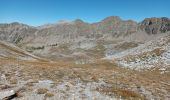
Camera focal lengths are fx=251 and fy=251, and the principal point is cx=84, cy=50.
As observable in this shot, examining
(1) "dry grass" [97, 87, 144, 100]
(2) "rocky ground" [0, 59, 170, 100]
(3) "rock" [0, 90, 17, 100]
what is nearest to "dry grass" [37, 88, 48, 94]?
(2) "rocky ground" [0, 59, 170, 100]

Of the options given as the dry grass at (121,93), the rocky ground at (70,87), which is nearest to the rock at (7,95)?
the rocky ground at (70,87)

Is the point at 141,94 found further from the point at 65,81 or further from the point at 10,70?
the point at 10,70

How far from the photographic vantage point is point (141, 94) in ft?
78.5

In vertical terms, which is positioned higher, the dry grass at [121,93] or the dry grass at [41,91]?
the dry grass at [41,91]

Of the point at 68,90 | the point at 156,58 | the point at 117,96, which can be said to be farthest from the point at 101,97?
the point at 156,58

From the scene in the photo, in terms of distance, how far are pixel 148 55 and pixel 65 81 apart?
46.0 m

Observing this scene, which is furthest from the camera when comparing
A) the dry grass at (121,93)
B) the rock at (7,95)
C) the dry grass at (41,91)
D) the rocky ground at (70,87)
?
the dry grass at (121,93)

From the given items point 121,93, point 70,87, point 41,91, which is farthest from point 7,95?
point 121,93

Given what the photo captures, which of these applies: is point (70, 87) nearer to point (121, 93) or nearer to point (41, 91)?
point (41, 91)

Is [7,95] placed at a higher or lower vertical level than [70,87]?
lower

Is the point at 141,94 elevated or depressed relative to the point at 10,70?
depressed

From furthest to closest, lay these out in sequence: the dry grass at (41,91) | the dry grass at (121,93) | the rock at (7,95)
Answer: the dry grass at (121,93)
the dry grass at (41,91)
the rock at (7,95)

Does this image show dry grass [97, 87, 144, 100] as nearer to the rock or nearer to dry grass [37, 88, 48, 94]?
dry grass [37, 88, 48, 94]

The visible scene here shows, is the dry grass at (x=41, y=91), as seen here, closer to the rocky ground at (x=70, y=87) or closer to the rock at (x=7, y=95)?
the rocky ground at (x=70, y=87)
